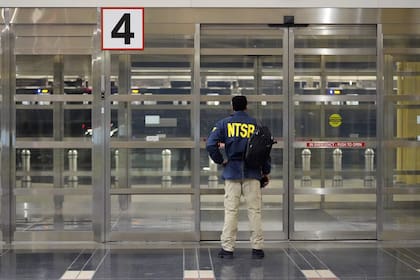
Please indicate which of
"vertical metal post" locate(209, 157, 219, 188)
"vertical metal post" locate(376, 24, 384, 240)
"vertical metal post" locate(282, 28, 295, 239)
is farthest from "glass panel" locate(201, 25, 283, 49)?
"vertical metal post" locate(209, 157, 219, 188)

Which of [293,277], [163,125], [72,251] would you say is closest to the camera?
[293,277]

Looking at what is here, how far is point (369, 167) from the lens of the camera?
9781 mm

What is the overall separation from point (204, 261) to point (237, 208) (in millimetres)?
748

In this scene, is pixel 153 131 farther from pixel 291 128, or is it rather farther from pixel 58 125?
pixel 291 128

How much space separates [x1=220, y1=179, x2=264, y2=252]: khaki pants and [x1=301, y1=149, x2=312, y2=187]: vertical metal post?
4.53 feet

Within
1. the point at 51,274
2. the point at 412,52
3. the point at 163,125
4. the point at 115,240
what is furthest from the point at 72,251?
the point at 412,52

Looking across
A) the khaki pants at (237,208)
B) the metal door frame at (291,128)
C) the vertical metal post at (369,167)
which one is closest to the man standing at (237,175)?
the khaki pants at (237,208)

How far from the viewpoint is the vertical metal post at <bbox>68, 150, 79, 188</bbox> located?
31.8 ft

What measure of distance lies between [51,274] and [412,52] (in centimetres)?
563

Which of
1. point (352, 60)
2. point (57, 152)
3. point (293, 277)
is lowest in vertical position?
point (293, 277)

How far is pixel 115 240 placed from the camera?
959cm

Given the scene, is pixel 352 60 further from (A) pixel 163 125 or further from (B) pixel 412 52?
(A) pixel 163 125

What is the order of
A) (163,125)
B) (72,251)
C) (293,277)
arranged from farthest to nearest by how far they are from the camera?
(163,125) < (72,251) < (293,277)

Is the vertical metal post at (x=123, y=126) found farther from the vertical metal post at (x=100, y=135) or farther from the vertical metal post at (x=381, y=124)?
the vertical metal post at (x=381, y=124)
